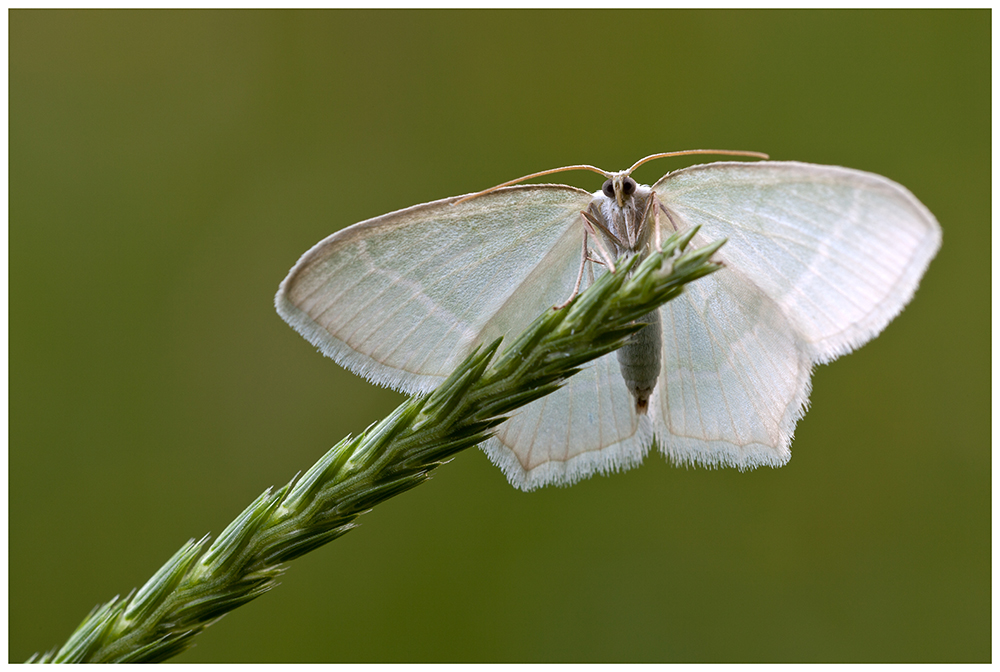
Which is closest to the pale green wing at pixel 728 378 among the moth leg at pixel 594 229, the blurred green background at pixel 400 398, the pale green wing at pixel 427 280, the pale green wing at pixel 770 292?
the pale green wing at pixel 770 292

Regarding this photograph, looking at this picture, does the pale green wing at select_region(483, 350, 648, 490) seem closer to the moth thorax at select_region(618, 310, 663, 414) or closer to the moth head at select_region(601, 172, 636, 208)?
the moth thorax at select_region(618, 310, 663, 414)

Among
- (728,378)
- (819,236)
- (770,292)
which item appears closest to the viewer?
(819,236)

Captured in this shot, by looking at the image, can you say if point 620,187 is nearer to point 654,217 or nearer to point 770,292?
point 654,217

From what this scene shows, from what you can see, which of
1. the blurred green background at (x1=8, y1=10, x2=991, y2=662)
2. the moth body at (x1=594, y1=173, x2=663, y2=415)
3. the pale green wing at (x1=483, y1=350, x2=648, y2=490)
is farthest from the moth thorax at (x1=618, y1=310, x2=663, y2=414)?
the blurred green background at (x1=8, y1=10, x2=991, y2=662)

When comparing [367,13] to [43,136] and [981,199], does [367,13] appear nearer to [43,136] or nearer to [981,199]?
[43,136]

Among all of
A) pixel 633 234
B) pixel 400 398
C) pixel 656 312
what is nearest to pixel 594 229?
pixel 633 234

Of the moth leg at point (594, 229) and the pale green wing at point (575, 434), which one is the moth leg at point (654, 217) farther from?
the pale green wing at point (575, 434)
